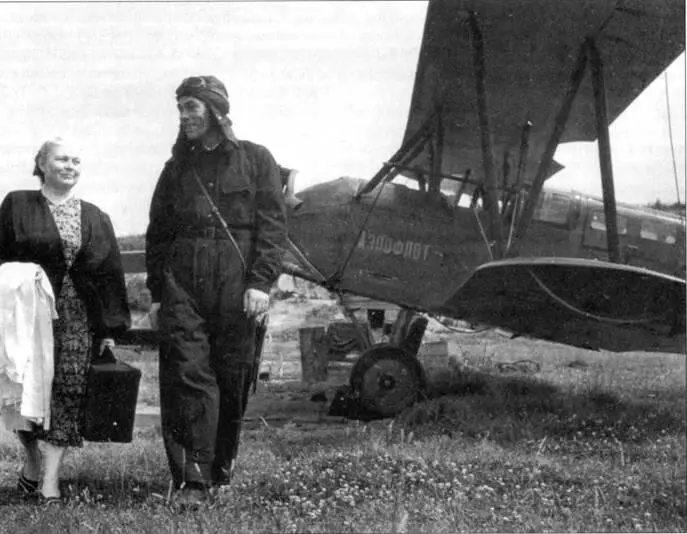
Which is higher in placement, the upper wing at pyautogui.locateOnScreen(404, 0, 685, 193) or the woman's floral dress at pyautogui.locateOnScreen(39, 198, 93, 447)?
the upper wing at pyautogui.locateOnScreen(404, 0, 685, 193)

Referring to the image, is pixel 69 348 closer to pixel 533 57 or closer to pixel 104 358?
pixel 104 358

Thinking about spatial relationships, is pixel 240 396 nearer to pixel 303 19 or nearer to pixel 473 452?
pixel 473 452

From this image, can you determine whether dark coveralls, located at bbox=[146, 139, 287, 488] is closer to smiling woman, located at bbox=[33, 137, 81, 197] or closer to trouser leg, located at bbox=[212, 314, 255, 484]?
trouser leg, located at bbox=[212, 314, 255, 484]

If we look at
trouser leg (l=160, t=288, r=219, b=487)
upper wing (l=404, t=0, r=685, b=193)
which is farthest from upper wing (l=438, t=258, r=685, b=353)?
trouser leg (l=160, t=288, r=219, b=487)

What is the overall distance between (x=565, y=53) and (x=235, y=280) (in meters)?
4.18

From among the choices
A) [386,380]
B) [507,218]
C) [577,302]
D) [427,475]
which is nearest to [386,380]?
[386,380]

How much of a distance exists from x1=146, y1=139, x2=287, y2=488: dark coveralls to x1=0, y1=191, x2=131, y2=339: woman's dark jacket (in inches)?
11.3

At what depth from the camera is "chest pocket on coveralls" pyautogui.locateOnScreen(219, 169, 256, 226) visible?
346 cm

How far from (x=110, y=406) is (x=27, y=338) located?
49 cm

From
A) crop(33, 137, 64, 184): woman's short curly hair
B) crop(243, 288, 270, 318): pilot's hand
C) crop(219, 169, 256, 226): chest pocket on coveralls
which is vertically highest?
crop(33, 137, 64, 184): woman's short curly hair

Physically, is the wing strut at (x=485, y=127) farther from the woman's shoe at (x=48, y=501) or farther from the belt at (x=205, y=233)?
the woman's shoe at (x=48, y=501)

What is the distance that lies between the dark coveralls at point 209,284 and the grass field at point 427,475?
269mm

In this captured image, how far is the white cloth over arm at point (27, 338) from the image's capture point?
3383 mm

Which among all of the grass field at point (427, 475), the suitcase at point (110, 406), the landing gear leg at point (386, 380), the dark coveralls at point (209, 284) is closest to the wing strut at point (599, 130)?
the grass field at point (427, 475)
